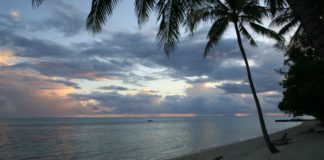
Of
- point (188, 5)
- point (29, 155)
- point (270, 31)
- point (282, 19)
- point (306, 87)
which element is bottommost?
point (29, 155)

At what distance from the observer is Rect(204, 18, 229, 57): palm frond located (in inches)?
669

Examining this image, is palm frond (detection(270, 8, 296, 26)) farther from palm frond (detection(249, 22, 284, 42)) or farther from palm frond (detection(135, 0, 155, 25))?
palm frond (detection(135, 0, 155, 25))

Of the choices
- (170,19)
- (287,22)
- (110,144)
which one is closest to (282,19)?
(287,22)

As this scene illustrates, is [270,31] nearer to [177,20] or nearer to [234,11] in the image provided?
[234,11]

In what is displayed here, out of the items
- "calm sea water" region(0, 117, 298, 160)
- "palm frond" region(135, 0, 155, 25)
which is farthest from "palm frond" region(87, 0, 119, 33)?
"calm sea water" region(0, 117, 298, 160)

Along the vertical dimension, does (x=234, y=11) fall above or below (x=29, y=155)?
above

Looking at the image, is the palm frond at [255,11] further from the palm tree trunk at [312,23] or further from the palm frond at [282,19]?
the palm tree trunk at [312,23]

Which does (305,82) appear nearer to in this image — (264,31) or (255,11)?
(264,31)

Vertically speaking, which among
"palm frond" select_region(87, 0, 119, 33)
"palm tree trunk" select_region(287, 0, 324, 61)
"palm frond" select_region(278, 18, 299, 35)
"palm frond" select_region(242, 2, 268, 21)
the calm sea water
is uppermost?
"palm frond" select_region(278, 18, 299, 35)

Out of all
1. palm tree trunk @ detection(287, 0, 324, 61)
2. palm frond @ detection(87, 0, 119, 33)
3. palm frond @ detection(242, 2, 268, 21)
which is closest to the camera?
palm tree trunk @ detection(287, 0, 324, 61)

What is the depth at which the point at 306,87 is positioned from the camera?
2022 centimetres

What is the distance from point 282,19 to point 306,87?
18.8 feet

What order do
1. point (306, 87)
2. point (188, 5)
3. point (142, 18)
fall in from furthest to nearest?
1. point (306, 87)
2. point (188, 5)
3. point (142, 18)

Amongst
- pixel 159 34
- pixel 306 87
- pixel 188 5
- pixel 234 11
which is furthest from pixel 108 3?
pixel 306 87
